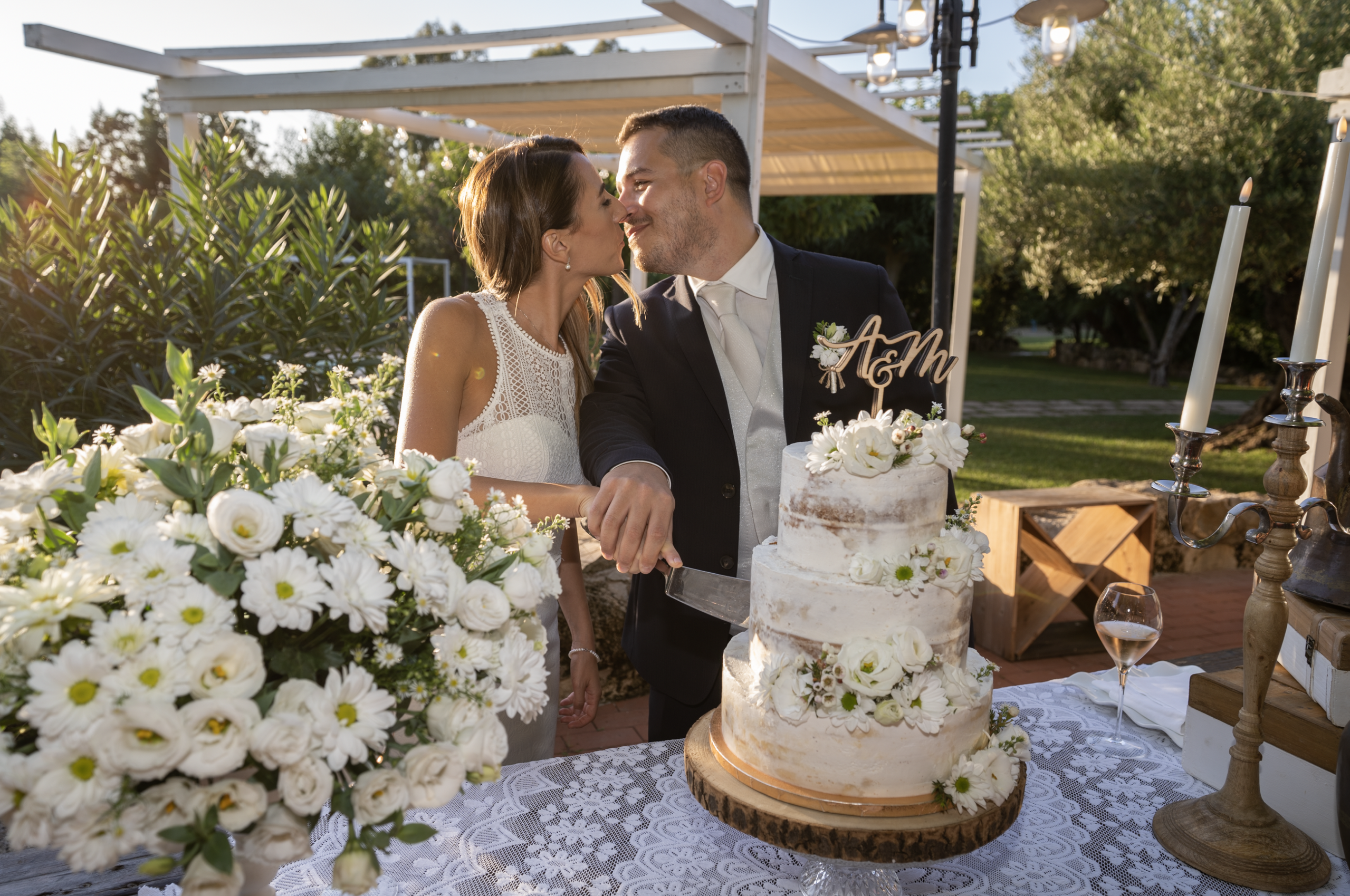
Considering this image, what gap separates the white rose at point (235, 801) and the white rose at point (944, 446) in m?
1.19

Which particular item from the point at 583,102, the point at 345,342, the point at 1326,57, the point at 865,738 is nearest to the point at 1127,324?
the point at 1326,57

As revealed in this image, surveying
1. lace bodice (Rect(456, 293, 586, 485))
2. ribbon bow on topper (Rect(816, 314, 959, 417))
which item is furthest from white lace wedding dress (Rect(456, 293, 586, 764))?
ribbon bow on topper (Rect(816, 314, 959, 417))

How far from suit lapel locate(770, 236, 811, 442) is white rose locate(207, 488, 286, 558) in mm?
1929

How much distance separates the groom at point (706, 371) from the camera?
2.67m

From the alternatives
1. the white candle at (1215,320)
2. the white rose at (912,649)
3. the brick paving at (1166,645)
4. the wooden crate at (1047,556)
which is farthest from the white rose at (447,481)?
the wooden crate at (1047,556)

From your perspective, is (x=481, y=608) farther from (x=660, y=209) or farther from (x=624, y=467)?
(x=660, y=209)

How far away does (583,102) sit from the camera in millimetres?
7500

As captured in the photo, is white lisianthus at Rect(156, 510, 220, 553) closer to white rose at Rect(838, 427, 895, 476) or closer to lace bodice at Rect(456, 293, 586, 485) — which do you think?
white rose at Rect(838, 427, 895, 476)

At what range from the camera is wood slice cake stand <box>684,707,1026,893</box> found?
1455 millimetres

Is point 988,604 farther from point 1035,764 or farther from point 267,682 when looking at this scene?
point 267,682

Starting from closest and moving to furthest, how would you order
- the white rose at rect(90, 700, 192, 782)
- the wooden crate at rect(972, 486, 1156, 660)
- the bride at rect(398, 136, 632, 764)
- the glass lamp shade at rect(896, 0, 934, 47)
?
the white rose at rect(90, 700, 192, 782)
the bride at rect(398, 136, 632, 764)
the wooden crate at rect(972, 486, 1156, 660)
the glass lamp shade at rect(896, 0, 934, 47)

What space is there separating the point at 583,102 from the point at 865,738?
6.95 metres

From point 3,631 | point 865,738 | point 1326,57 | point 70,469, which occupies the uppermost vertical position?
point 1326,57

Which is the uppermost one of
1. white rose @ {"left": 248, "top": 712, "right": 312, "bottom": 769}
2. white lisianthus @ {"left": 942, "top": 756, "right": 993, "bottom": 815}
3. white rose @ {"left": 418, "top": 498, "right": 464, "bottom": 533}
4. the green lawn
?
white rose @ {"left": 418, "top": 498, "right": 464, "bottom": 533}
